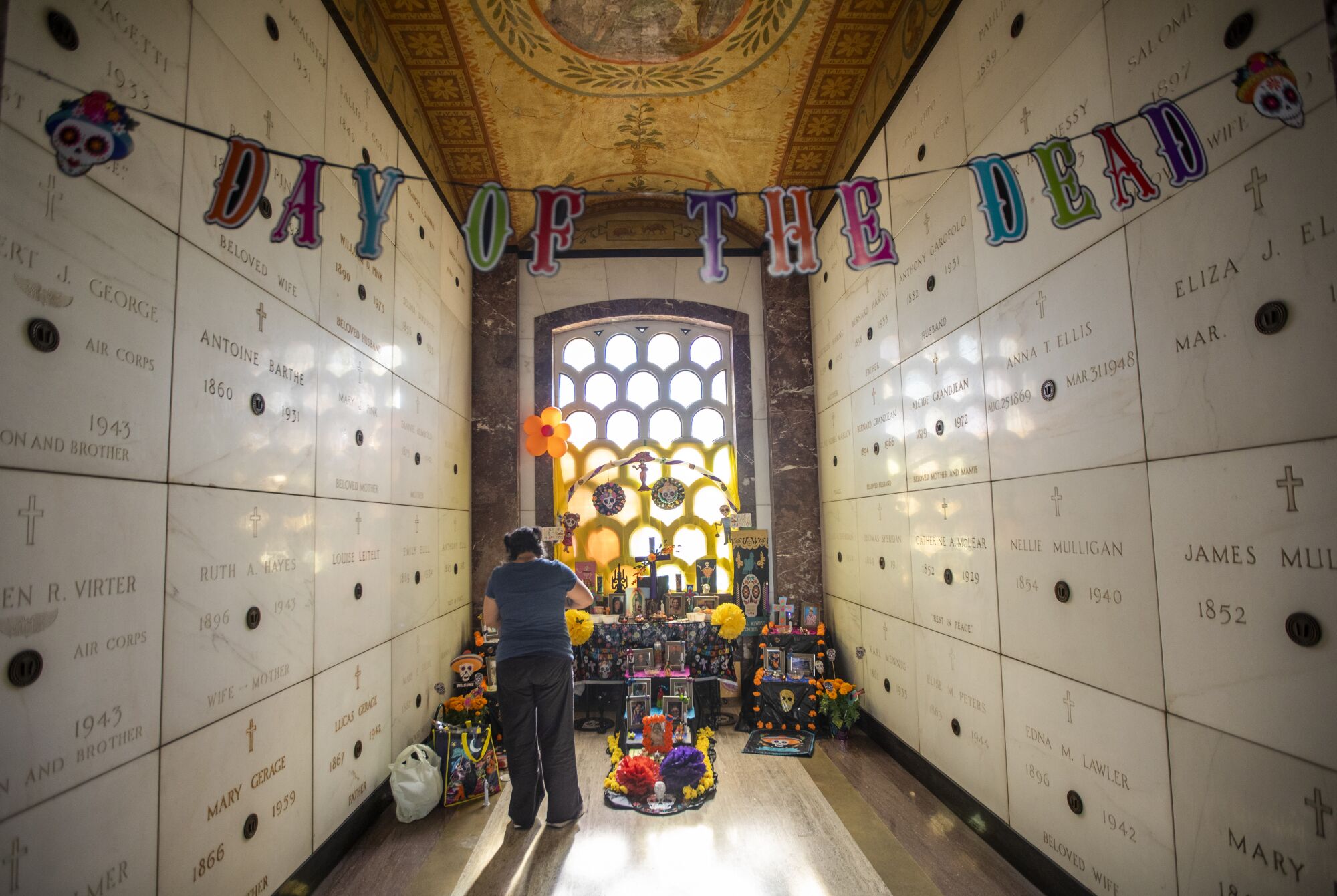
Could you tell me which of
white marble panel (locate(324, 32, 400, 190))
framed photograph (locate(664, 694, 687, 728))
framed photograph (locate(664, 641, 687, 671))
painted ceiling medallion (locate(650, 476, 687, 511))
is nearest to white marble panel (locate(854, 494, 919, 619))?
framed photograph (locate(664, 641, 687, 671))

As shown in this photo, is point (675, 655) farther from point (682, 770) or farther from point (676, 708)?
point (682, 770)

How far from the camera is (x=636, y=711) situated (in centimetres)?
496

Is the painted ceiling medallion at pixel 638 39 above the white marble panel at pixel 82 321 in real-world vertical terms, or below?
above

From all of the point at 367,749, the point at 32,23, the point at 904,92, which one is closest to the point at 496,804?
the point at 367,749

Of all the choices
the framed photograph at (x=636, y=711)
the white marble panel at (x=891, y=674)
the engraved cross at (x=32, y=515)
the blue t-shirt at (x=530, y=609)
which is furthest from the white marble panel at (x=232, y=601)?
the white marble panel at (x=891, y=674)

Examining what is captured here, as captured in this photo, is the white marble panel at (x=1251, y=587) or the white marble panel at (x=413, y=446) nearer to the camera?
the white marble panel at (x=1251, y=587)

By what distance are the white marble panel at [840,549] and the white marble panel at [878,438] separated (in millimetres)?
335

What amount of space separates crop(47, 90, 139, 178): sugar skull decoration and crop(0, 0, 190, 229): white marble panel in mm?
63

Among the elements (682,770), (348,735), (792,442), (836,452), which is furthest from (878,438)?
(348,735)

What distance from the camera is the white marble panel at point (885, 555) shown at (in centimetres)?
441

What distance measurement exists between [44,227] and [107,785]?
60.0 inches

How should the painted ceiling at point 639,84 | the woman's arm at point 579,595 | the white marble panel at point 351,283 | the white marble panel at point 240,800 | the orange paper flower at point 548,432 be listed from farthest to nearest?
the orange paper flower at point 548,432, the painted ceiling at point 639,84, the woman's arm at point 579,595, the white marble panel at point 351,283, the white marble panel at point 240,800

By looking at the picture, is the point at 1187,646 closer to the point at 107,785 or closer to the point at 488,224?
the point at 488,224

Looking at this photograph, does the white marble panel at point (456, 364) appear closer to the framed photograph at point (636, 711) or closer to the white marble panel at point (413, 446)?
the white marble panel at point (413, 446)
